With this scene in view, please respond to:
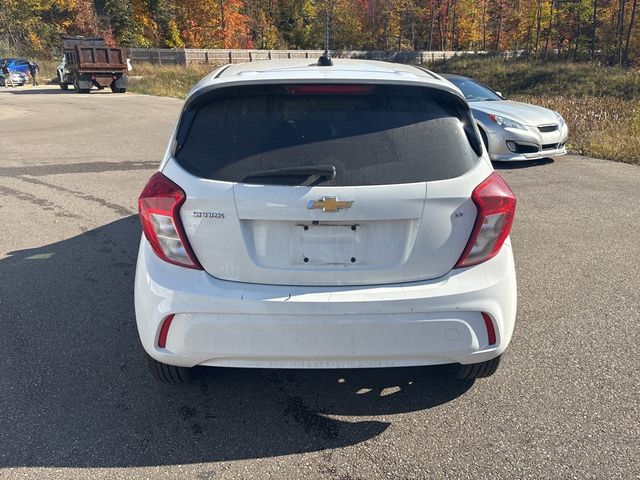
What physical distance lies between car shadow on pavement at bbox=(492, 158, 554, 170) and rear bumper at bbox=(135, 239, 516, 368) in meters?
7.40

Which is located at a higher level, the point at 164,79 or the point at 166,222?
the point at 166,222

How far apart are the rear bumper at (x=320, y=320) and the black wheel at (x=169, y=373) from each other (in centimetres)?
25

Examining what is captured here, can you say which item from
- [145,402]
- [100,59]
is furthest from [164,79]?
[145,402]

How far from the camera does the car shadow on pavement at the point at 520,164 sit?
9289 mm

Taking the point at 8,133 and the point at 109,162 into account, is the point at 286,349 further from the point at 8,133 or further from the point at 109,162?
the point at 8,133

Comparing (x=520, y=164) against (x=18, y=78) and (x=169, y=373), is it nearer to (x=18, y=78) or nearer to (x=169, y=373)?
(x=169, y=373)

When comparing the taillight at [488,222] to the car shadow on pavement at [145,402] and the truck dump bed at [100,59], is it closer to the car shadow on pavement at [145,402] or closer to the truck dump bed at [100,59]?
the car shadow on pavement at [145,402]

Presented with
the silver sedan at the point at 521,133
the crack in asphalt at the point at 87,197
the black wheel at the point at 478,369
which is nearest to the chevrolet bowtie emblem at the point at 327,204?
the black wheel at the point at 478,369

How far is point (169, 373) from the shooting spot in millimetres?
2732

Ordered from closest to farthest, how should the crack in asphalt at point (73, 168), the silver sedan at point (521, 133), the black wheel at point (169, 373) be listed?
the black wheel at point (169, 373), the crack in asphalt at point (73, 168), the silver sedan at point (521, 133)

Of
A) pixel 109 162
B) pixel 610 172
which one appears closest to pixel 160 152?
pixel 109 162

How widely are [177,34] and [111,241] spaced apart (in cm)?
5774

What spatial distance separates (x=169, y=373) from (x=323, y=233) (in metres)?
1.17

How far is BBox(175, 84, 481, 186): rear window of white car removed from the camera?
2385 mm
